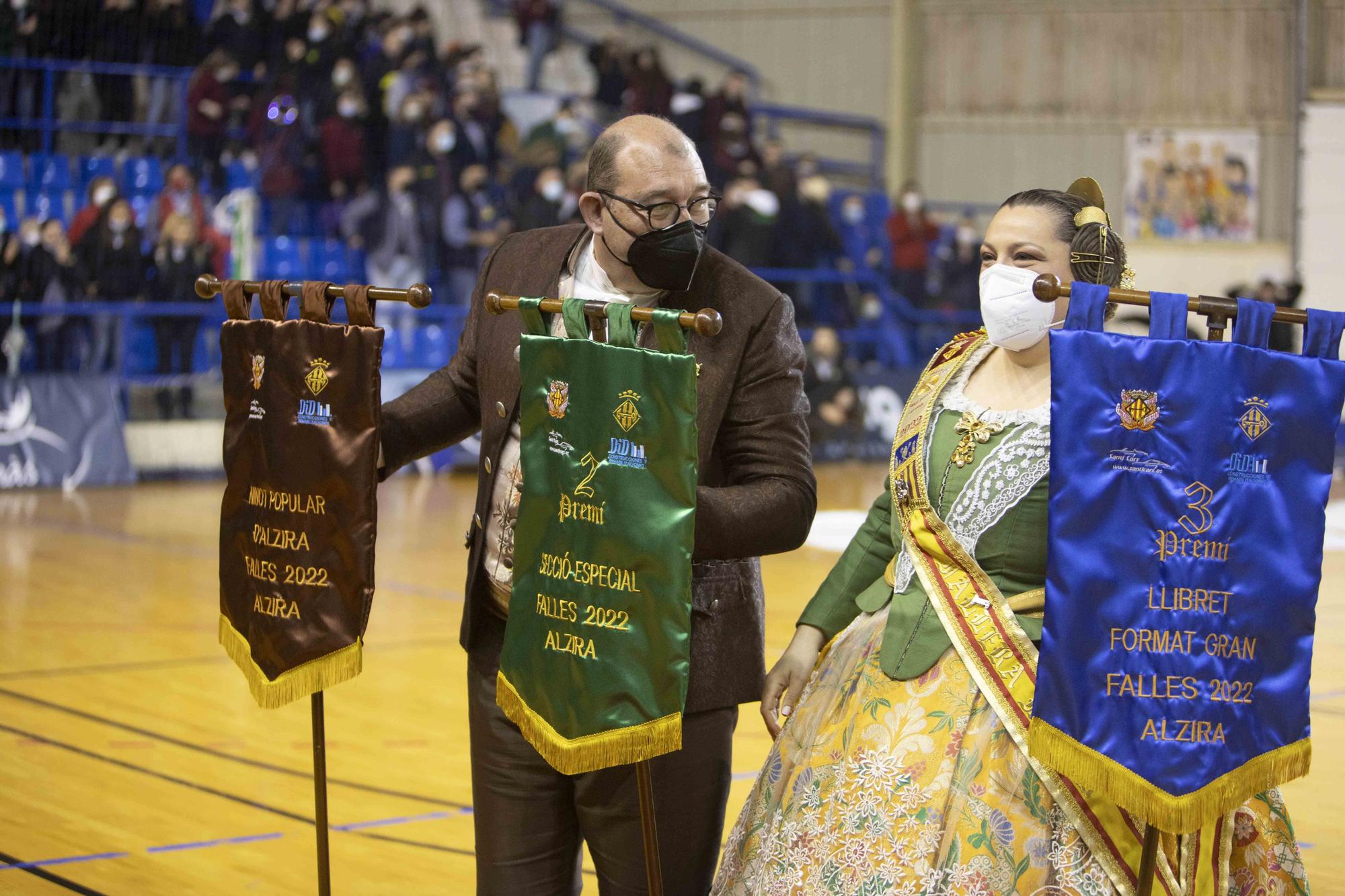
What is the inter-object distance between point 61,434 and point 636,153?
9.07 metres

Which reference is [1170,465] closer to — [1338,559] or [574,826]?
[574,826]

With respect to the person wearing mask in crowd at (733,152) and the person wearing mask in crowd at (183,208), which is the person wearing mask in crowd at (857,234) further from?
the person wearing mask in crowd at (183,208)

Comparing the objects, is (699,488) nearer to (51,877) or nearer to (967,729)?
(967,729)

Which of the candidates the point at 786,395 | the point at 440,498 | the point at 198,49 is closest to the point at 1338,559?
the point at 440,498

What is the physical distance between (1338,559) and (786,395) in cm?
744

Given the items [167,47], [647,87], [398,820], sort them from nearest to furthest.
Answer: [398,820] → [167,47] → [647,87]

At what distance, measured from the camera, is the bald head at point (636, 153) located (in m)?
2.47

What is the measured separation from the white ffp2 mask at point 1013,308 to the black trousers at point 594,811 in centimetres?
73

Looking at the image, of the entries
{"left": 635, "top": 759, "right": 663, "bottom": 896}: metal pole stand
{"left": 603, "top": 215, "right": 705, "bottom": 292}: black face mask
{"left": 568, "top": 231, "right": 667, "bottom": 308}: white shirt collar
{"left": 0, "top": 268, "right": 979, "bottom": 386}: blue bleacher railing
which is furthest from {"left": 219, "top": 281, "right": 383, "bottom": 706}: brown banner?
{"left": 0, "top": 268, "right": 979, "bottom": 386}: blue bleacher railing

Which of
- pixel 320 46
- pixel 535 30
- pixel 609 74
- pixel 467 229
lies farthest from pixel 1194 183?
pixel 320 46

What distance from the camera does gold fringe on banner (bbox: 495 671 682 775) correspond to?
2305 mm

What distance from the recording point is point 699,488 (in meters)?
2.41

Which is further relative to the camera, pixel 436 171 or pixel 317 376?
pixel 436 171

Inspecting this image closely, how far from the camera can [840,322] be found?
1438 cm
